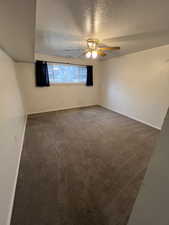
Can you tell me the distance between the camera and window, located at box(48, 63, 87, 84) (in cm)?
416

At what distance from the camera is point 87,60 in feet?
15.0

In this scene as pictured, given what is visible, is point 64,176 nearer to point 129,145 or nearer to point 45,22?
point 129,145

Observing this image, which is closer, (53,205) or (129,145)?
(53,205)

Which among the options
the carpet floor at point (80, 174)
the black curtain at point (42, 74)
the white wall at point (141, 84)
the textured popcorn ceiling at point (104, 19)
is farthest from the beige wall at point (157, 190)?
the black curtain at point (42, 74)

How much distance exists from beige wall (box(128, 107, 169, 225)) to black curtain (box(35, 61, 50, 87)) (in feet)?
13.4

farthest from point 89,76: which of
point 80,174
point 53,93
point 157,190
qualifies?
point 157,190

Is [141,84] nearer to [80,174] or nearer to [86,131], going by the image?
[86,131]

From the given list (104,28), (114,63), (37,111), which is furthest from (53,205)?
(114,63)

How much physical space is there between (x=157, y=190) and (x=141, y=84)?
3.30 meters

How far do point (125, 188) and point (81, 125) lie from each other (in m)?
2.03

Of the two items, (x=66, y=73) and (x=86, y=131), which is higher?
(x=66, y=73)

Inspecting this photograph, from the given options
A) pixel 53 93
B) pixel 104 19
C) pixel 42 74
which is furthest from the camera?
pixel 53 93

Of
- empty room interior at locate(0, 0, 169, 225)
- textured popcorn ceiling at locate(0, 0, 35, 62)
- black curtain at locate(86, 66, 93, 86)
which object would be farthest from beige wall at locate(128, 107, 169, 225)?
black curtain at locate(86, 66, 93, 86)

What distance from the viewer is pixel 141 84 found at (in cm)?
332
